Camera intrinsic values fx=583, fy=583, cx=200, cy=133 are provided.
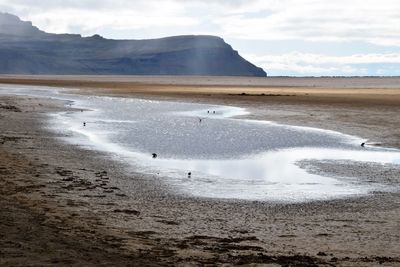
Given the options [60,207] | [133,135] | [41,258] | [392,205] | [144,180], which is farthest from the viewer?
[133,135]

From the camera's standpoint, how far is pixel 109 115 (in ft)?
123

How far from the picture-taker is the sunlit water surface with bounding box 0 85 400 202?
46.8 feet

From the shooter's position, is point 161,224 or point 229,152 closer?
point 161,224

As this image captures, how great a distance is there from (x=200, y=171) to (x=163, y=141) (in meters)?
7.24

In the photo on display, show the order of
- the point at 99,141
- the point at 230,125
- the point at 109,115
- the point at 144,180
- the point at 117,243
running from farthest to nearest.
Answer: the point at 109,115 → the point at 230,125 → the point at 99,141 → the point at 144,180 → the point at 117,243

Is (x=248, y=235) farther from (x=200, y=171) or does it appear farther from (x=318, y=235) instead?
(x=200, y=171)

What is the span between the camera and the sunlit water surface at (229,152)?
14258mm

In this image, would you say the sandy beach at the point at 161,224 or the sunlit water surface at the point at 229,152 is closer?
the sandy beach at the point at 161,224

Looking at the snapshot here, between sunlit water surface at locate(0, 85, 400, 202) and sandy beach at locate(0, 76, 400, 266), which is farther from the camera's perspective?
sunlit water surface at locate(0, 85, 400, 202)

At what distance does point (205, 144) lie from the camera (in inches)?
907

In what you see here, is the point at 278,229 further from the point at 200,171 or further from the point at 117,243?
the point at 200,171

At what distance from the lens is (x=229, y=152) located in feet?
68.1

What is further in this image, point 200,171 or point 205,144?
point 205,144

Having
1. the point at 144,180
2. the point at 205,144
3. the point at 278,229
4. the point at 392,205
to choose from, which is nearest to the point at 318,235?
the point at 278,229
